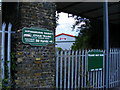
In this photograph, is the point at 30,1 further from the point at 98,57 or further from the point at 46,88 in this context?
the point at 98,57

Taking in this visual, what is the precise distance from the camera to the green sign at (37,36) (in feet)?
14.2

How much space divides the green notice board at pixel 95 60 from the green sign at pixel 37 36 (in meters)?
1.63

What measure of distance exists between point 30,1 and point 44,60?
162 centimetres

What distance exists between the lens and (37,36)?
452 centimetres

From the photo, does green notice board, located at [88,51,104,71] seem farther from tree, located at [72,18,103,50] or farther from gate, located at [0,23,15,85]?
tree, located at [72,18,103,50]

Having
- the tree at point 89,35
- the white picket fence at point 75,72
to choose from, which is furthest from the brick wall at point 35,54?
the tree at point 89,35

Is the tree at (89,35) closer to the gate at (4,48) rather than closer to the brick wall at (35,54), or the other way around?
the brick wall at (35,54)

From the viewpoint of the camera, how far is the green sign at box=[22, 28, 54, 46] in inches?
170

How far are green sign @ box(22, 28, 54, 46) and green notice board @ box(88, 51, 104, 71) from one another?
1627 millimetres

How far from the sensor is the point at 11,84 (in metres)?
4.28

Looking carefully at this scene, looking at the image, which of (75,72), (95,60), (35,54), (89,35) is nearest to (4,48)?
(35,54)

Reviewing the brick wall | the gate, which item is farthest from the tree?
the gate

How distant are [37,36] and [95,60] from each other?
242 centimetres

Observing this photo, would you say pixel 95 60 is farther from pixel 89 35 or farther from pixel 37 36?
pixel 89 35
